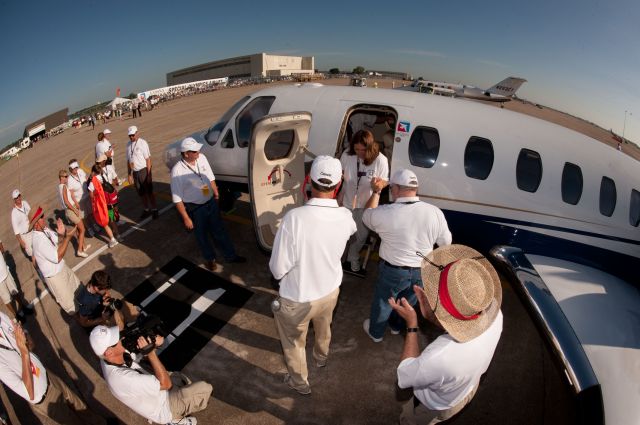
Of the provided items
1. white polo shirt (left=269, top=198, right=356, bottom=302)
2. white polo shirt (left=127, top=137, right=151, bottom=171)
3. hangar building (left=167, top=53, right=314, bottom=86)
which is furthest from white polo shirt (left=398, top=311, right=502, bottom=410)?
hangar building (left=167, top=53, right=314, bottom=86)

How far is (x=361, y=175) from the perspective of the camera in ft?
16.8

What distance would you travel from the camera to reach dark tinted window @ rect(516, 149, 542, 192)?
505cm

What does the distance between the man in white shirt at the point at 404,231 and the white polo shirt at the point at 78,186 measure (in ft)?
21.4

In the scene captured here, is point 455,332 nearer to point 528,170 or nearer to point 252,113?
point 528,170

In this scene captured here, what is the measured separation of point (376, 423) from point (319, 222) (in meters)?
2.53

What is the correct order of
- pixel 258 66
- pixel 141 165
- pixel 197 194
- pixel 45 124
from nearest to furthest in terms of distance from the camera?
pixel 197 194 → pixel 141 165 → pixel 45 124 → pixel 258 66

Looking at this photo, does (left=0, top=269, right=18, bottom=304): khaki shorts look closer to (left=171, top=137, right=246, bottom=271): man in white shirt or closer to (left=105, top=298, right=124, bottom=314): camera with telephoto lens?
(left=105, top=298, right=124, bottom=314): camera with telephoto lens

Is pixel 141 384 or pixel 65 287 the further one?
pixel 65 287

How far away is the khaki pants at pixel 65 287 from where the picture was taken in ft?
15.0

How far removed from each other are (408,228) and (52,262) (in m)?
4.89

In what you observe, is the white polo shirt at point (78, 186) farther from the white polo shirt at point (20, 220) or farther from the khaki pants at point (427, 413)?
the khaki pants at point (427, 413)

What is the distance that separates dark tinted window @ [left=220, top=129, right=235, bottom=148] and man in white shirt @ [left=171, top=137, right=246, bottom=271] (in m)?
1.43

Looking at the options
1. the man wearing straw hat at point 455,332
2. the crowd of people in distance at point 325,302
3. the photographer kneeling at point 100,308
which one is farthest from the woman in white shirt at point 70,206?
the man wearing straw hat at point 455,332

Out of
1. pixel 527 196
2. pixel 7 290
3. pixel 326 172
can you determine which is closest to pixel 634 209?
pixel 527 196
